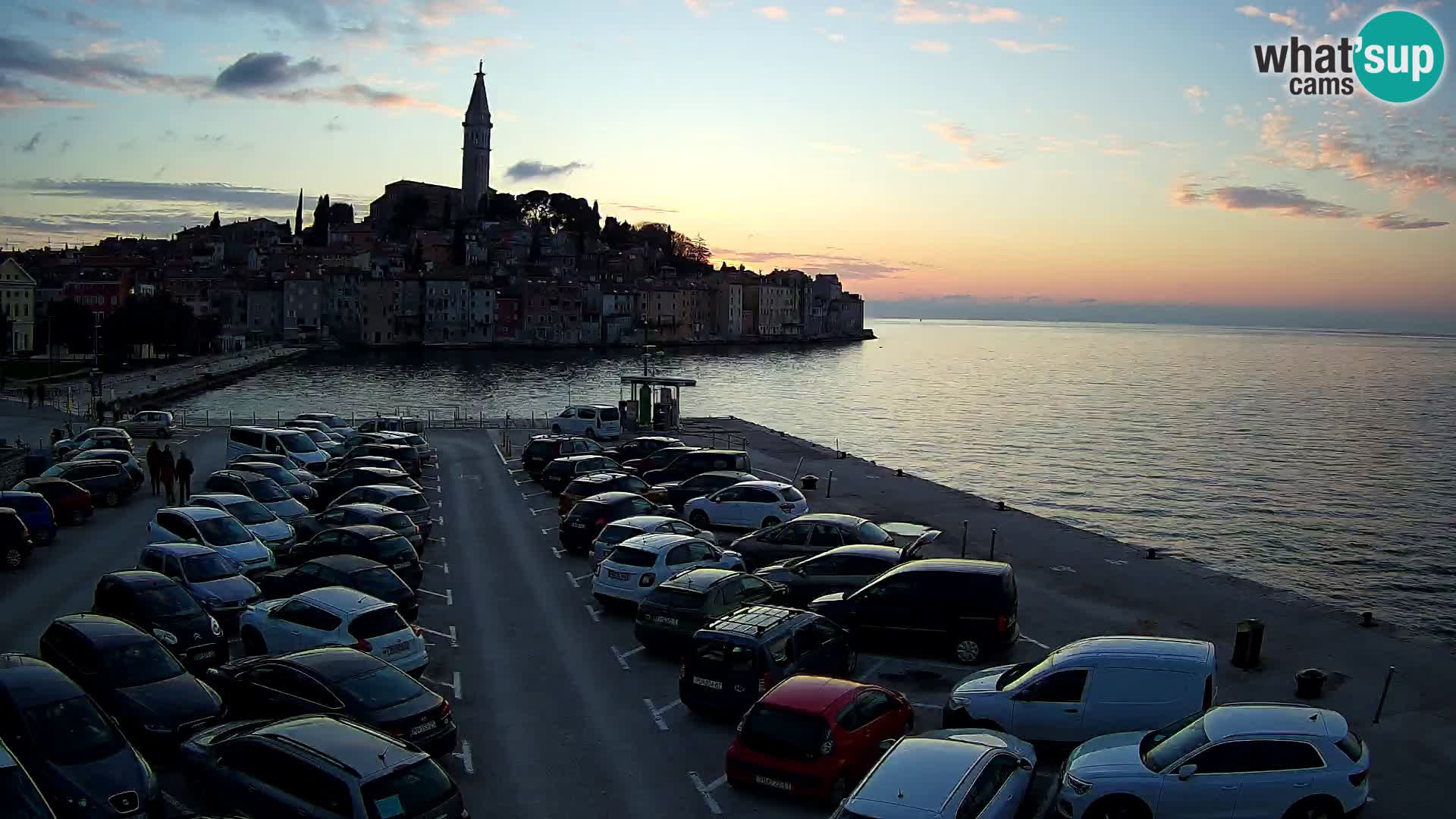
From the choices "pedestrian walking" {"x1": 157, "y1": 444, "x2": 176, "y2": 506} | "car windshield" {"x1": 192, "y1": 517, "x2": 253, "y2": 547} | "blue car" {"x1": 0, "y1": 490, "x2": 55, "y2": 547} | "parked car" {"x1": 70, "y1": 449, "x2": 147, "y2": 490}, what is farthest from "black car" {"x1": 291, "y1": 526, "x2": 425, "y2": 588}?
"parked car" {"x1": 70, "y1": 449, "x2": 147, "y2": 490}

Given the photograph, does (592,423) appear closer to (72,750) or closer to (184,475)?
(184,475)

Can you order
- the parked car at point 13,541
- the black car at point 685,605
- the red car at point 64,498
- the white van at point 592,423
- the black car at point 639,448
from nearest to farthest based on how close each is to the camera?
the black car at point 685,605
the parked car at point 13,541
the red car at point 64,498
the black car at point 639,448
the white van at point 592,423

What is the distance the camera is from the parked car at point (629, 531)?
709 inches

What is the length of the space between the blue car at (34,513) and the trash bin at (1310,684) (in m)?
20.5

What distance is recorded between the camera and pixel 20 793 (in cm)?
728

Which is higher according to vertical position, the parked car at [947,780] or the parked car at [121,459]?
the parked car at [947,780]

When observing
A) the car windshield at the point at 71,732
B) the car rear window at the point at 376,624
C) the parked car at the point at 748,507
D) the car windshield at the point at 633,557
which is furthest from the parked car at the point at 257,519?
the car windshield at the point at 71,732

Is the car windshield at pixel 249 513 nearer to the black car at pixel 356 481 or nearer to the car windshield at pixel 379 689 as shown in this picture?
the black car at pixel 356 481

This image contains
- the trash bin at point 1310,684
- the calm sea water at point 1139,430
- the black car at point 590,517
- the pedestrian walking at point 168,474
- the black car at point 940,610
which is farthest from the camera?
the calm sea water at point 1139,430

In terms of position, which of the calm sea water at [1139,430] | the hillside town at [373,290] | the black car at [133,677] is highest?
the hillside town at [373,290]

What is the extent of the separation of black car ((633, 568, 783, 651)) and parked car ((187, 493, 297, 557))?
8291 mm

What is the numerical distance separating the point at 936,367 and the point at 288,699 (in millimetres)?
145347

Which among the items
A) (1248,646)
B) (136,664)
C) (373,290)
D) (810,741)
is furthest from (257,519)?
(373,290)

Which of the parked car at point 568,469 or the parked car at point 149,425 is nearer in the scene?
the parked car at point 568,469
